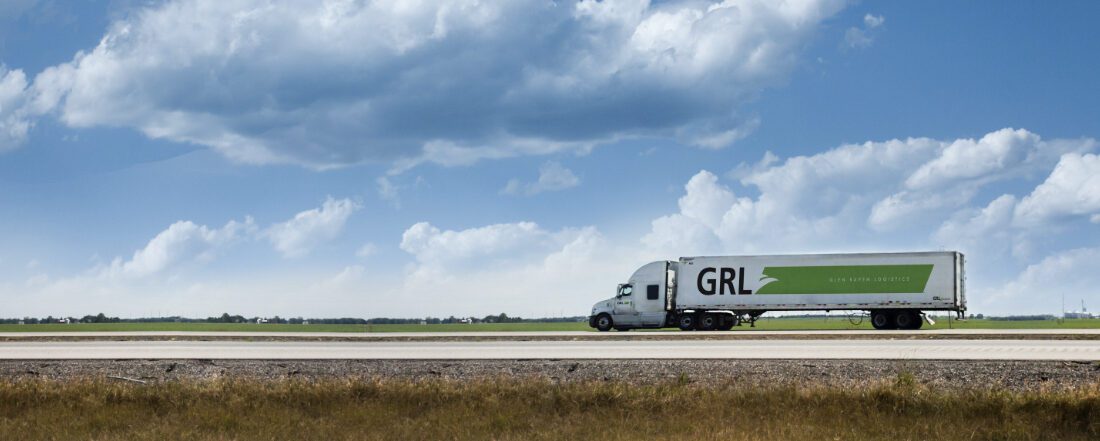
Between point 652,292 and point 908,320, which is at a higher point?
point 652,292

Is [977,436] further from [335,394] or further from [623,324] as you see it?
[623,324]

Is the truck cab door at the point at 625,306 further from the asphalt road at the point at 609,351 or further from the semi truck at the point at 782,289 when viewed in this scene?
the asphalt road at the point at 609,351

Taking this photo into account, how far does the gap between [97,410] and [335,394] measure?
3397 millimetres

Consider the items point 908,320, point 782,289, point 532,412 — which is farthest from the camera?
point 782,289

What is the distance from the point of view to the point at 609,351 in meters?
28.0

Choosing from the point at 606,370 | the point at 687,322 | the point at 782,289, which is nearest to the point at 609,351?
the point at 606,370

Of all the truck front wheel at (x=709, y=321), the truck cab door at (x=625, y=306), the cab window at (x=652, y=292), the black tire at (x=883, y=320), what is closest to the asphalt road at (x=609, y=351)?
the black tire at (x=883, y=320)

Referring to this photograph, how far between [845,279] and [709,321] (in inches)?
266

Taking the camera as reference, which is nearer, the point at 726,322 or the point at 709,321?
the point at 709,321

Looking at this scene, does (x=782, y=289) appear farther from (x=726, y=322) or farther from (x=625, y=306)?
(x=625, y=306)

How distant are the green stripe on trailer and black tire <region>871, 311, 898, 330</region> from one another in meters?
1.26

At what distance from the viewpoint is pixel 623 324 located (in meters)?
49.9

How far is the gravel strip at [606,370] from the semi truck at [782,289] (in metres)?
24.3

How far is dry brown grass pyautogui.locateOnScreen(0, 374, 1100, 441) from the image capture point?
12.3m
